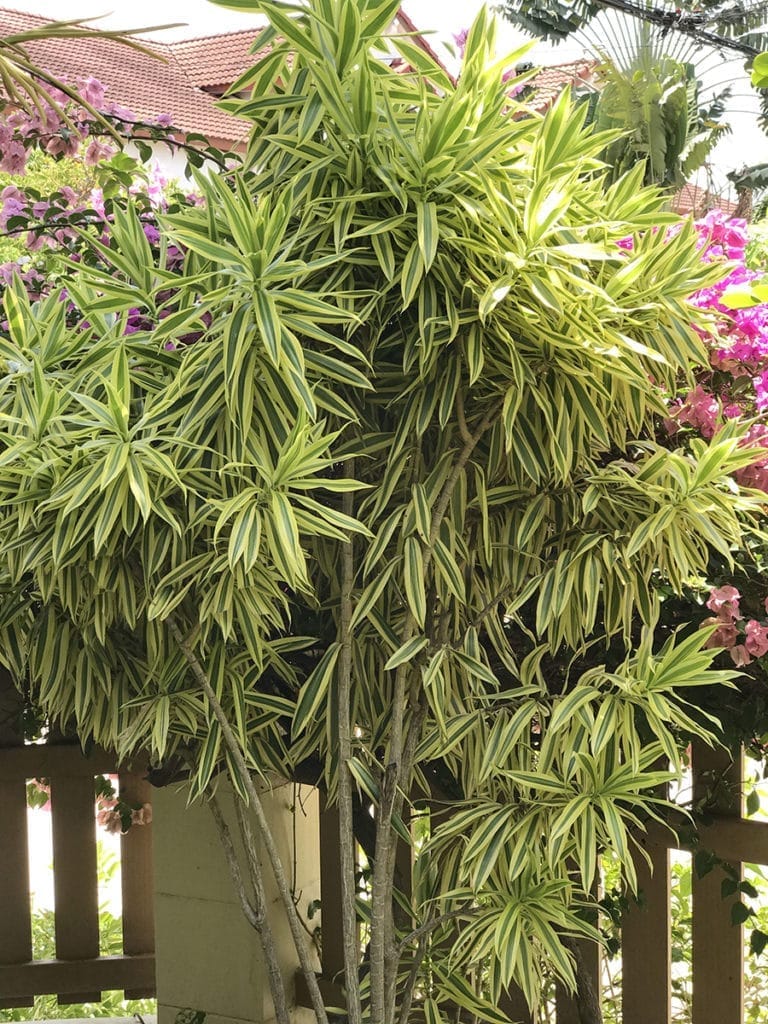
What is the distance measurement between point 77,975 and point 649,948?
142cm

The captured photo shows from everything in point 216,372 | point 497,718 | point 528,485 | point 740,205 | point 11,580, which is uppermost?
point 740,205

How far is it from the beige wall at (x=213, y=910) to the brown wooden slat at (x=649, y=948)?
72 centimetres

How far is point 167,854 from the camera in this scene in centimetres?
242

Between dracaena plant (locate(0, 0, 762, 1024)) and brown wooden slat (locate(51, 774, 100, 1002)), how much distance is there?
3.25ft

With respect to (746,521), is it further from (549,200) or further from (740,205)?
(740,205)

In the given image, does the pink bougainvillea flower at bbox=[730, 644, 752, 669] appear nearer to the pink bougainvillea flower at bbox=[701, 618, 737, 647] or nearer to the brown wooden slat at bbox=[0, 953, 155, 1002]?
the pink bougainvillea flower at bbox=[701, 618, 737, 647]

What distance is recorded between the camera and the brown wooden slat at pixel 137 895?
273 centimetres

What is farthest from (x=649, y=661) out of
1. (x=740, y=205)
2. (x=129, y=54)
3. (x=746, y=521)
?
(x=129, y=54)

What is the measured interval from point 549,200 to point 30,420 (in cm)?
72

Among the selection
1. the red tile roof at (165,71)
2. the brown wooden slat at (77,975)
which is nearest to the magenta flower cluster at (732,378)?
the brown wooden slat at (77,975)

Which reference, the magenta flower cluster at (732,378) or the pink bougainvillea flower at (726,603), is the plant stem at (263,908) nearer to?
the pink bougainvillea flower at (726,603)

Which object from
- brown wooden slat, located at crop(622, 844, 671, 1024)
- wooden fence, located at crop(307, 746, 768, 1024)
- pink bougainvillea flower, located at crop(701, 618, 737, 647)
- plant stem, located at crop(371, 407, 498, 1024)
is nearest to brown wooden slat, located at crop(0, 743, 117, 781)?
wooden fence, located at crop(307, 746, 768, 1024)

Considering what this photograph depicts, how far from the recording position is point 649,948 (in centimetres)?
206

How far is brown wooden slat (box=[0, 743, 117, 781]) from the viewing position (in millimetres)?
2555
